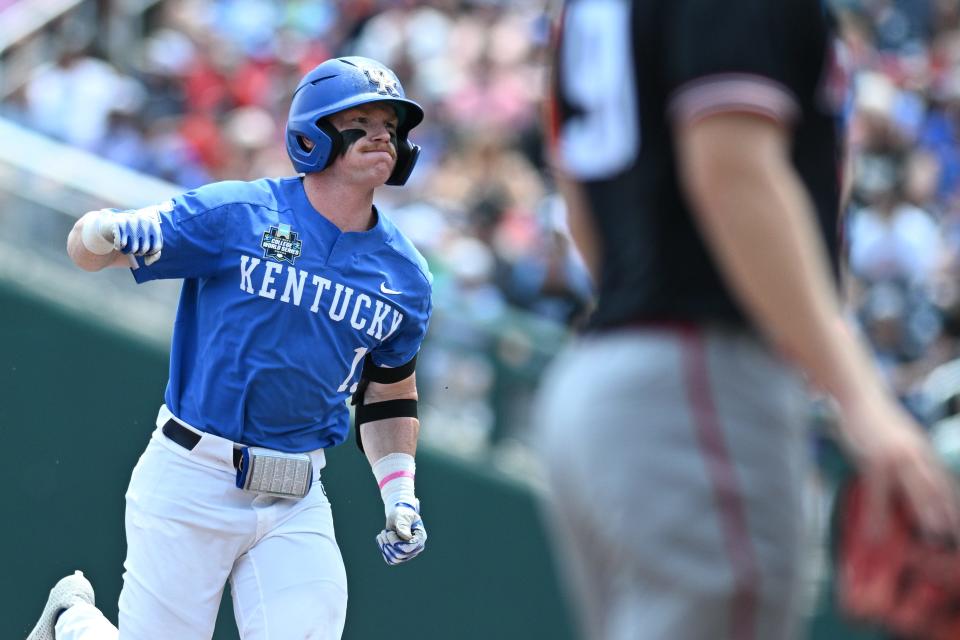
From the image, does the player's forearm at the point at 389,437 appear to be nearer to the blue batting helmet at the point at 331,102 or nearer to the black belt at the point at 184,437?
the black belt at the point at 184,437

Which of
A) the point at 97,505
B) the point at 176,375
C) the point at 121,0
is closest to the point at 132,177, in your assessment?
the point at 97,505

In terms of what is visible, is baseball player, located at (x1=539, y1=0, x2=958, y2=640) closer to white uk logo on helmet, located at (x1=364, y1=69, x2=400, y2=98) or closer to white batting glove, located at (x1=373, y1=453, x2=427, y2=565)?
white uk logo on helmet, located at (x1=364, y1=69, x2=400, y2=98)

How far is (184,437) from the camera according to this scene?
4.72m

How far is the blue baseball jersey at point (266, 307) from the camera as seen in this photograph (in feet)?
15.2

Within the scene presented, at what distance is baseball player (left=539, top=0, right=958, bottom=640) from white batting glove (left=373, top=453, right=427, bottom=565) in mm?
2510

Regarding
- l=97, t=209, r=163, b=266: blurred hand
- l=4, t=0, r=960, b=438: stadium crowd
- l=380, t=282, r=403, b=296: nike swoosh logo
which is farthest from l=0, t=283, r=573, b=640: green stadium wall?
l=380, t=282, r=403, b=296: nike swoosh logo

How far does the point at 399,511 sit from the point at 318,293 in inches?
31.5

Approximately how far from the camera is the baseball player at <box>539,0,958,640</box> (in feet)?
7.29

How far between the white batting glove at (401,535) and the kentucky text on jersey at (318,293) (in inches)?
24.0

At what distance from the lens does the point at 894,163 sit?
40.8 ft

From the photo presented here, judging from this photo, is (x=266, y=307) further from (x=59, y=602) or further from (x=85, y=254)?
(x=59, y=602)

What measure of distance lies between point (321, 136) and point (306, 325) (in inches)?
22.7

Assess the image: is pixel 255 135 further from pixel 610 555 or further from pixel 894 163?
pixel 610 555

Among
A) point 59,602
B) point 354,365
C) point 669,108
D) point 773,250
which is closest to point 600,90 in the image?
point 669,108
